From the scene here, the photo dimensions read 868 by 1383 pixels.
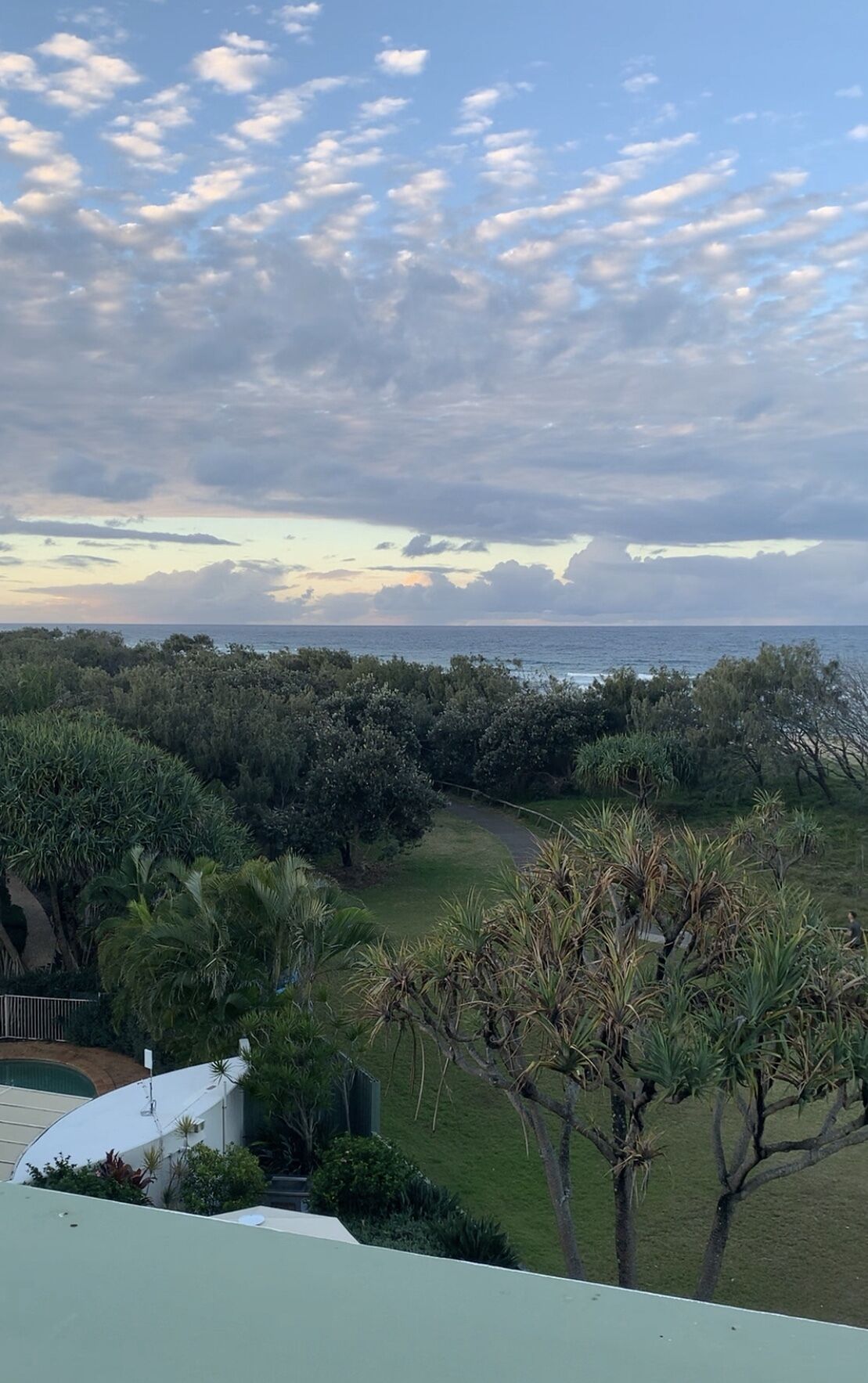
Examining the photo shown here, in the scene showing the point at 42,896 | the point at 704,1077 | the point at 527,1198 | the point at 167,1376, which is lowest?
the point at 527,1198

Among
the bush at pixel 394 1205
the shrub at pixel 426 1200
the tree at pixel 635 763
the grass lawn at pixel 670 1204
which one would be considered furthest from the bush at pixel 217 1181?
the tree at pixel 635 763

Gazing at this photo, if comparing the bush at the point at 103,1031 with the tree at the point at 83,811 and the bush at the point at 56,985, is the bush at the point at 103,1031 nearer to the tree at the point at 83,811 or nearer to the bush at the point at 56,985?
the bush at the point at 56,985

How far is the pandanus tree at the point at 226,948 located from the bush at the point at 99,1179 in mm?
3365

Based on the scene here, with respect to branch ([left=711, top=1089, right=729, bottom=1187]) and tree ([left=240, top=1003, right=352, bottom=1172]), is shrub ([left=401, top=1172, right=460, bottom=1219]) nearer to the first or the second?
tree ([left=240, top=1003, right=352, bottom=1172])

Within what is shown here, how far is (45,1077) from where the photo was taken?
1695 cm

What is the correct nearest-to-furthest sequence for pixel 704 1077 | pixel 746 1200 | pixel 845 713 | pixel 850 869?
pixel 704 1077 < pixel 746 1200 < pixel 850 869 < pixel 845 713

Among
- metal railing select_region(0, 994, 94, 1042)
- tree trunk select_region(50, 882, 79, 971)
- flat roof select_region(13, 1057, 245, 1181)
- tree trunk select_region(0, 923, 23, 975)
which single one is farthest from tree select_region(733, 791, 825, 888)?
tree trunk select_region(0, 923, 23, 975)

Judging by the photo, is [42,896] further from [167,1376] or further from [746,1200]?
[167,1376]

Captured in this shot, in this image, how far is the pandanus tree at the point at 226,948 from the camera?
14148mm

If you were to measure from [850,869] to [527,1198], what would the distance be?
60.4 ft

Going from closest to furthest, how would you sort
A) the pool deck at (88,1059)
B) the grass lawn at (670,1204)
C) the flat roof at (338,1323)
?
the flat roof at (338,1323), the grass lawn at (670,1204), the pool deck at (88,1059)

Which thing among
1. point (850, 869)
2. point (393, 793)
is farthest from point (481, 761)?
point (850, 869)

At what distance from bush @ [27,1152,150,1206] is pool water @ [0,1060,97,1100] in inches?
239

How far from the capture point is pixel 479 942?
9.74 metres
